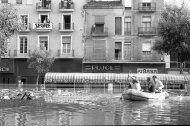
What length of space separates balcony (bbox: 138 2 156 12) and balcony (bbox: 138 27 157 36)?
9.00ft

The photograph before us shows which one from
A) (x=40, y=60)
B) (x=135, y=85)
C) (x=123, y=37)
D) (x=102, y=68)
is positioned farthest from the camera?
(x=123, y=37)

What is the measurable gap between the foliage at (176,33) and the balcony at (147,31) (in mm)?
8220

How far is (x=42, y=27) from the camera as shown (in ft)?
201

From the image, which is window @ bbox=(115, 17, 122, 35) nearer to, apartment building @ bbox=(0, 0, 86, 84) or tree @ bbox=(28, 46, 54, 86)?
apartment building @ bbox=(0, 0, 86, 84)

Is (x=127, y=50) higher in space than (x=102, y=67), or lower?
higher

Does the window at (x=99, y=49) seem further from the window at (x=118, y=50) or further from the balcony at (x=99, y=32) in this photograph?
the window at (x=118, y=50)

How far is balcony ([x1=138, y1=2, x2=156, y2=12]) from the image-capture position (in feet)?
200

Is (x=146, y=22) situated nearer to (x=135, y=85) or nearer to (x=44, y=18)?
(x=44, y=18)

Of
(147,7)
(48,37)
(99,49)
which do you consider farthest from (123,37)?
(48,37)

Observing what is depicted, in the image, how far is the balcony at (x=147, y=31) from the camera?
6056 centimetres

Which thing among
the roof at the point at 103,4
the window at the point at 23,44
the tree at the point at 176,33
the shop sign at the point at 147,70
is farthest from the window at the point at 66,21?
the tree at the point at 176,33

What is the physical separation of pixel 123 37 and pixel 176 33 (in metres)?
12.6

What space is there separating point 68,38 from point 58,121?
1787 inches

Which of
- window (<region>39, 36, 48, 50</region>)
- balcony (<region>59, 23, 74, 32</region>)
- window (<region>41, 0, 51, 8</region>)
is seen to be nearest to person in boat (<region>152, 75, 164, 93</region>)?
balcony (<region>59, 23, 74, 32</region>)
